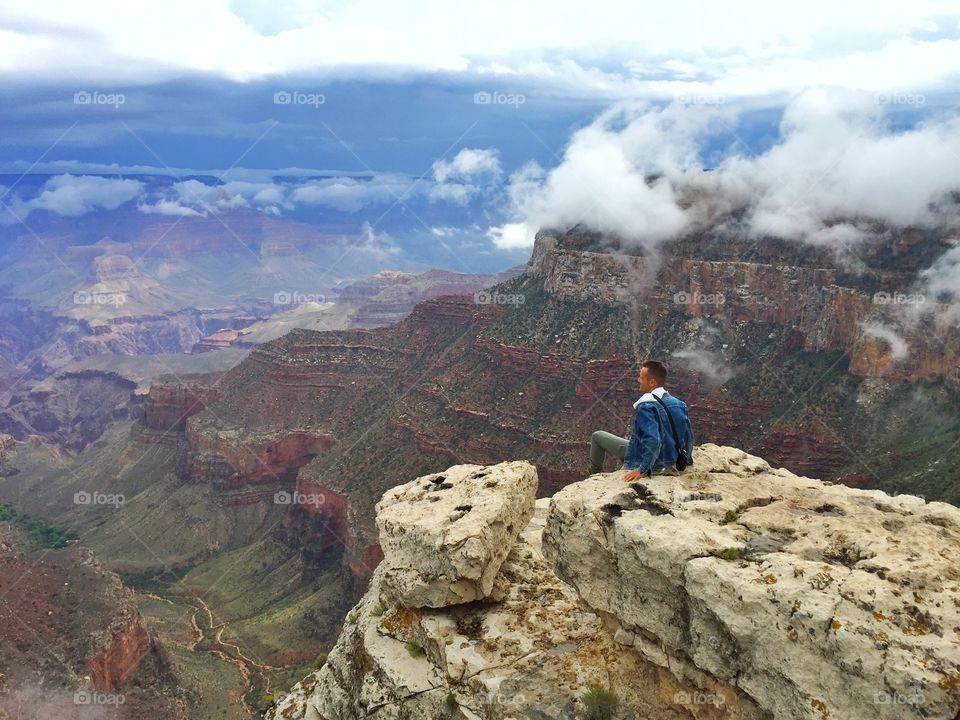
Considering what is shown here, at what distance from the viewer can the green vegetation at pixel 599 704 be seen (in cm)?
1362

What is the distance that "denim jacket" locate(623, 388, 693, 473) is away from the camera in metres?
15.7

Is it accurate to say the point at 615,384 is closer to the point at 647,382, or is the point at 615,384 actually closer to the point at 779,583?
the point at 647,382

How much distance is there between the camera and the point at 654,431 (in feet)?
51.5

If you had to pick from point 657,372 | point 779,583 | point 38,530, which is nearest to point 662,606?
point 779,583

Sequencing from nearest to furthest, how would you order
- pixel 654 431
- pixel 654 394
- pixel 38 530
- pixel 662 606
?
pixel 662 606 < pixel 654 431 < pixel 654 394 < pixel 38 530

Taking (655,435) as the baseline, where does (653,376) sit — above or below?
above

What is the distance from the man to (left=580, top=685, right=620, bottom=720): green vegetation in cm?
396

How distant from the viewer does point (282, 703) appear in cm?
2045

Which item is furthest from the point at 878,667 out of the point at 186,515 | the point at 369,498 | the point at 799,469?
the point at 186,515

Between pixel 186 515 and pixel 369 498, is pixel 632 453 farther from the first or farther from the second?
pixel 186 515

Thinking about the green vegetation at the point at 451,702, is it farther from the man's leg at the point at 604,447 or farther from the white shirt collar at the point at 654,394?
the white shirt collar at the point at 654,394

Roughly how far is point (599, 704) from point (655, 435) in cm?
508

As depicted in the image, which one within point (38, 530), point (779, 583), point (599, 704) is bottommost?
point (38, 530)

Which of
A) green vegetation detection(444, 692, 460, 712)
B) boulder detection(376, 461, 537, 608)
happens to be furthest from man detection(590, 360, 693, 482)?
green vegetation detection(444, 692, 460, 712)
